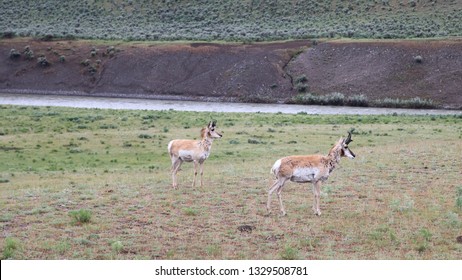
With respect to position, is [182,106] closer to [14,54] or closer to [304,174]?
[14,54]

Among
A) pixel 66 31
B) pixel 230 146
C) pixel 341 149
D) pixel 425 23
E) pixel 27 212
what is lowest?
pixel 27 212

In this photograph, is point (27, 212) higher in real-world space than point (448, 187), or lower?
lower

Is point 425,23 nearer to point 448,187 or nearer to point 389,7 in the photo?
point 389,7

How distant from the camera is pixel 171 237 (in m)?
14.0

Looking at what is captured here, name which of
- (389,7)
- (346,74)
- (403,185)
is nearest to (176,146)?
(403,185)

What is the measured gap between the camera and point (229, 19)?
8488cm

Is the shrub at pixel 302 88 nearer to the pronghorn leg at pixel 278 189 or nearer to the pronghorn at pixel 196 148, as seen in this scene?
the pronghorn at pixel 196 148

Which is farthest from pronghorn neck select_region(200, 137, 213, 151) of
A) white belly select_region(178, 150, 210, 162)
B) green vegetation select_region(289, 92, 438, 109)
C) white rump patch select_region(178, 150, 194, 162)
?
green vegetation select_region(289, 92, 438, 109)

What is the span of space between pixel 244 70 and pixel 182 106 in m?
9.30

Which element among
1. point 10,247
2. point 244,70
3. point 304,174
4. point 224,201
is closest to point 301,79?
point 244,70

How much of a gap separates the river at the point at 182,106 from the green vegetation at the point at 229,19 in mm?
15843

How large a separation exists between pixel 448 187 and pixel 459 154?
710 centimetres

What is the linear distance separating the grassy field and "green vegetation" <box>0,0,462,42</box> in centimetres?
4276

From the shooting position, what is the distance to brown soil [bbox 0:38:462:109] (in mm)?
58375
